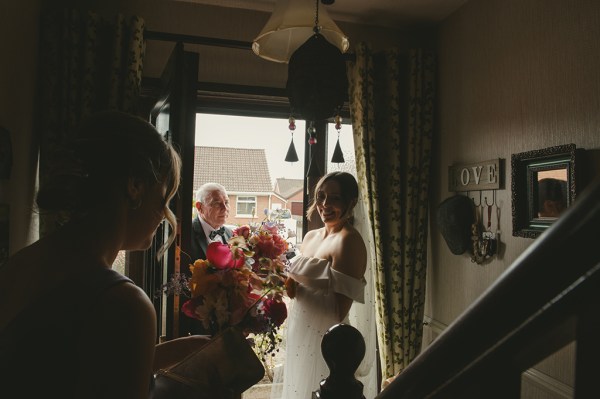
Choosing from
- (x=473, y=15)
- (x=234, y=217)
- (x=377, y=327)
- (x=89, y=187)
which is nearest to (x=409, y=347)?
(x=377, y=327)

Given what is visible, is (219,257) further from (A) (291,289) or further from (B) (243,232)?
(A) (291,289)

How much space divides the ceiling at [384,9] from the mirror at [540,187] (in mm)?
1198

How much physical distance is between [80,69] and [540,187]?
2450mm

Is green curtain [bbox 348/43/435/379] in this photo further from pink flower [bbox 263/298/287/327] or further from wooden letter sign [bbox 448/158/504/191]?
pink flower [bbox 263/298/287/327]

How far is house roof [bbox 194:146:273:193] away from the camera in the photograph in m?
2.77

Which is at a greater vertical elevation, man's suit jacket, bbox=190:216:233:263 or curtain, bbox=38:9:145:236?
curtain, bbox=38:9:145:236

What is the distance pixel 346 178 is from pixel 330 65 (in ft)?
2.72

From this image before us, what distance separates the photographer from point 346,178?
2.51m

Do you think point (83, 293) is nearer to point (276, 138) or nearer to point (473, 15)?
point (276, 138)

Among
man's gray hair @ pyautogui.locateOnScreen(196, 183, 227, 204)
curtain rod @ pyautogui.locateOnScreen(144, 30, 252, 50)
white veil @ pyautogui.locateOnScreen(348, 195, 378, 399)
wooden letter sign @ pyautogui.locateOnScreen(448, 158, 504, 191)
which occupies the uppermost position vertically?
curtain rod @ pyautogui.locateOnScreen(144, 30, 252, 50)

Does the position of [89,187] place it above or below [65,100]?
below

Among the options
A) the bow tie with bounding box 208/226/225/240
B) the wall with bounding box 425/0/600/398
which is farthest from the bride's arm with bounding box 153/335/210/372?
the bow tie with bounding box 208/226/225/240

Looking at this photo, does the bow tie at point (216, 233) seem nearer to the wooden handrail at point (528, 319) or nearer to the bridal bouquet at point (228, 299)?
the bridal bouquet at point (228, 299)

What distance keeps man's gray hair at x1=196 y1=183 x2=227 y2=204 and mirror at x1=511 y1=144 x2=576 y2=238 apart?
1.95 meters
